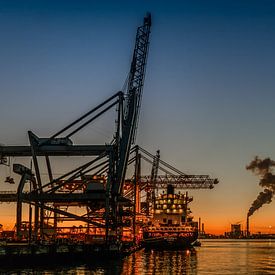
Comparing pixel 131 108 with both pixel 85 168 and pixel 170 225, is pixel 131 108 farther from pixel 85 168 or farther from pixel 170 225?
pixel 170 225

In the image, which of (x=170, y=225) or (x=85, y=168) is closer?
(x=85, y=168)

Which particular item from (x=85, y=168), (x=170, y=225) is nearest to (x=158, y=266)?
(x=85, y=168)

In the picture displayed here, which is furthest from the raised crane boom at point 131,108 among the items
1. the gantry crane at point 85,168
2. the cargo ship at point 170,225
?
the cargo ship at point 170,225

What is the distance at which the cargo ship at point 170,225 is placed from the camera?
115m

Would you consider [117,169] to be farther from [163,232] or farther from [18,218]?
[163,232]

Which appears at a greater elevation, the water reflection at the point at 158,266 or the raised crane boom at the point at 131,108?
the raised crane boom at the point at 131,108

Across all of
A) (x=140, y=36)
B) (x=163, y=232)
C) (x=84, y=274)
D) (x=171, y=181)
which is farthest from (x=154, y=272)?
(x=171, y=181)

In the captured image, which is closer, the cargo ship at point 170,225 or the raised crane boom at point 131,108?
the raised crane boom at point 131,108

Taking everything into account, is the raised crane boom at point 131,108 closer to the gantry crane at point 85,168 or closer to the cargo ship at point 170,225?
the gantry crane at point 85,168

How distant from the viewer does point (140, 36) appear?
88.6 metres

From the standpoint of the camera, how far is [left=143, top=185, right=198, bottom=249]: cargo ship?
377 feet

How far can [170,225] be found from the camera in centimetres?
12512

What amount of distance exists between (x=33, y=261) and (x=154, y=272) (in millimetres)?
12474

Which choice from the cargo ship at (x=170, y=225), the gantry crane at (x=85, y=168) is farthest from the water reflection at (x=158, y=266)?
the cargo ship at (x=170, y=225)
